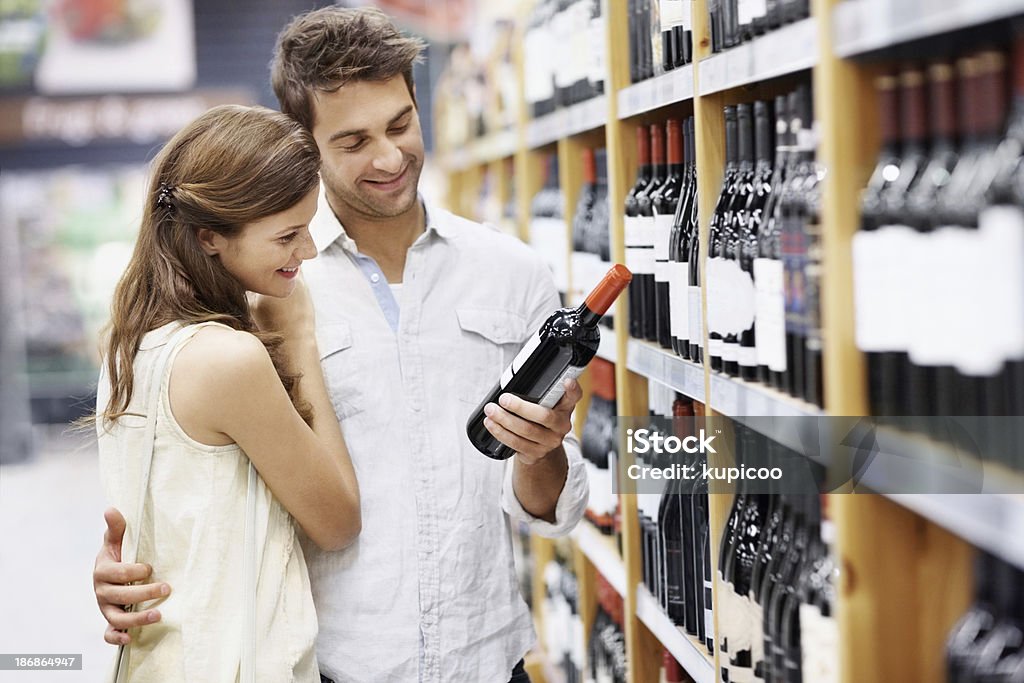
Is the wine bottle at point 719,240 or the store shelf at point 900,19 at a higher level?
the store shelf at point 900,19

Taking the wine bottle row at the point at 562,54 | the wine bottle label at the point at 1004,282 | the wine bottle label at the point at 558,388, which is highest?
the wine bottle row at the point at 562,54

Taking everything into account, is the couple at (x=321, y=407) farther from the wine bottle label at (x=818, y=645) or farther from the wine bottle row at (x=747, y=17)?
the wine bottle row at (x=747, y=17)

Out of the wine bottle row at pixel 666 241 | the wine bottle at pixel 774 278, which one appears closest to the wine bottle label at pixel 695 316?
the wine bottle row at pixel 666 241

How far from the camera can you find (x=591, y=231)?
3.08 meters

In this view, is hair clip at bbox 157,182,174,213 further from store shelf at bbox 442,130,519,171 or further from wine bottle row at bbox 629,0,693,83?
store shelf at bbox 442,130,519,171

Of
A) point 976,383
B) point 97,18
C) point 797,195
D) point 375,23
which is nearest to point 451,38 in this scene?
point 97,18

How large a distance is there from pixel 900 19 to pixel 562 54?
2070 mm

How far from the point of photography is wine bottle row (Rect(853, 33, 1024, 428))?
1.08 metres

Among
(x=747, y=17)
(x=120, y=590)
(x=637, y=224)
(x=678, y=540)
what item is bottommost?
(x=678, y=540)

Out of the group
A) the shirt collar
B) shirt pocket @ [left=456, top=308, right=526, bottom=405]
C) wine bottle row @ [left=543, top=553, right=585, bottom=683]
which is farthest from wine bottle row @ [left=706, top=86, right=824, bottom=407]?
wine bottle row @ [left=543, top=553, right=585, bottom=683]

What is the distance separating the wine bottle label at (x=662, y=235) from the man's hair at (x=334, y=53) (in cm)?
57

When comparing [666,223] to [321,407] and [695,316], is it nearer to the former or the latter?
[695,316]

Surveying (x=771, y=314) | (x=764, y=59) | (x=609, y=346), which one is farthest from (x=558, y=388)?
(x=609, y=346)

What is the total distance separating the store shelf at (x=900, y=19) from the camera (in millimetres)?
1009
